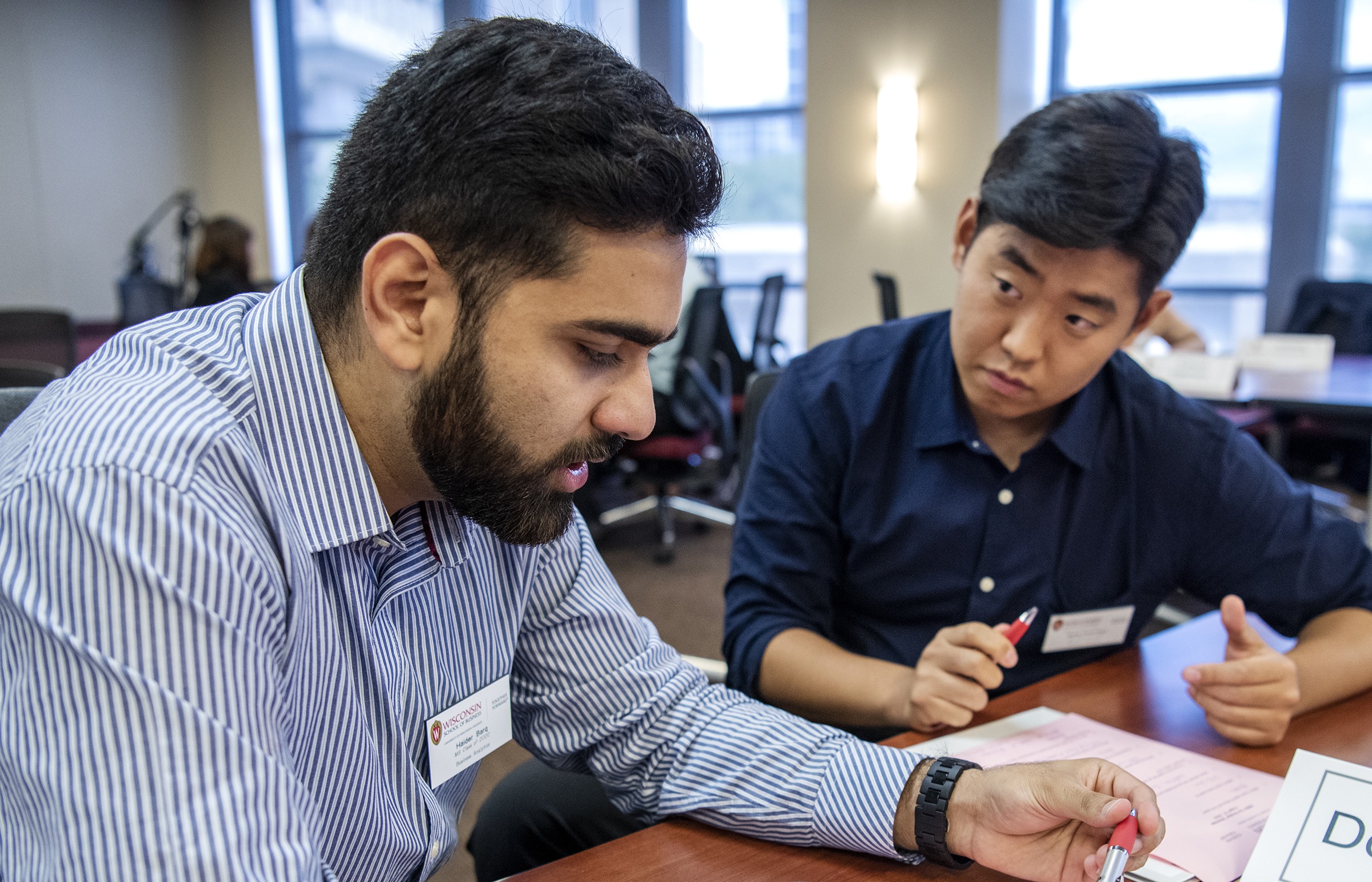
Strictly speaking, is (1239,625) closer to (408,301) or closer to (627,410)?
(627,410)

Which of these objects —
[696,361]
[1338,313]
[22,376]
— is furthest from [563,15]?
[1338,313]

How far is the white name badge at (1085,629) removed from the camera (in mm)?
1280

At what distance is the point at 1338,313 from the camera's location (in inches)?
176

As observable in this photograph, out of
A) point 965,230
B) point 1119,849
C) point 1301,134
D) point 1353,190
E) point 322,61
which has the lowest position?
point 1119,849

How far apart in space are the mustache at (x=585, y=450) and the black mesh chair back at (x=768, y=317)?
384 centimetres

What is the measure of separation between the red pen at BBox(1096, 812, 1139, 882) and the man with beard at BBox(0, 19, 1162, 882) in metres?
0.01

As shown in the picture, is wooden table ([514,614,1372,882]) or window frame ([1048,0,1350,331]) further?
window frame ([1048,0,1350,331])

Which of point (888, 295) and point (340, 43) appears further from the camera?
point (340, 43)

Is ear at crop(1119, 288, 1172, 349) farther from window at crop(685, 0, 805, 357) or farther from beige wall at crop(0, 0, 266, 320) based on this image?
beige wall at crop(0, 0, 266, 320)

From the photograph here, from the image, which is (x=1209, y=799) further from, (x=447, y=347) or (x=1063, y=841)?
(x=447, y=347)

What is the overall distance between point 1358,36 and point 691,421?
14.0 ft

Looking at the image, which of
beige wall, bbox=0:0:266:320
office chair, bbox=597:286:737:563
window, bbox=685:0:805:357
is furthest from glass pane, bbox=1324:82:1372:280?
beige wall, bbox=0:0:266:320

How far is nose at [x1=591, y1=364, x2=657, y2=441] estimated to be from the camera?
0.81m

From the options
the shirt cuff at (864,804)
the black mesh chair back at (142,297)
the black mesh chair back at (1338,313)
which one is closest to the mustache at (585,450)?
the shirt cuff at (864,804)
